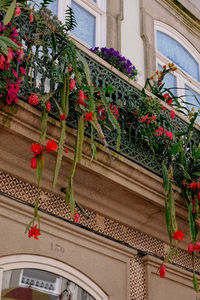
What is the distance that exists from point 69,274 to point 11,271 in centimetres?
56

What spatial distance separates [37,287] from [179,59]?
4.79 meters

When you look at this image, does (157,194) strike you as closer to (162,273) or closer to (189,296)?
(162,273)

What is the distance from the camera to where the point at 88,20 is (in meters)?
7.41

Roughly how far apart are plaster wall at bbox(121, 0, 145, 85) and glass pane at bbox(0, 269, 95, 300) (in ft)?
10.6

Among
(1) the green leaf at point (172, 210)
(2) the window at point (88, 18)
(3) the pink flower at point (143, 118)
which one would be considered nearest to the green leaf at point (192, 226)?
(1) the green leaf at point (172, 210)

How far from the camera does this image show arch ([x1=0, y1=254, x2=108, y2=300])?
14.9 ft

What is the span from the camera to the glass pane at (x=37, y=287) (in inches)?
180

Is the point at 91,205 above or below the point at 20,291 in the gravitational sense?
above

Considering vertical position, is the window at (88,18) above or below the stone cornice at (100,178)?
above

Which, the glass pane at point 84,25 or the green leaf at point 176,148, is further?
the glass pane at point 84,25

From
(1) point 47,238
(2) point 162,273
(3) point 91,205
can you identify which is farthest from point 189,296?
(1) point 47,238

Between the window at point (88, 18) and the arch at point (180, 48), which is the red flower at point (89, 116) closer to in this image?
the window at point (88, 18)

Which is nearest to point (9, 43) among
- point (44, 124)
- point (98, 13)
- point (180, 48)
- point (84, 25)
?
point (44, 124)

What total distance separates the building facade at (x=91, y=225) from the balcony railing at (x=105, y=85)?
2 centimetres
